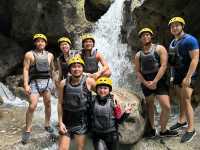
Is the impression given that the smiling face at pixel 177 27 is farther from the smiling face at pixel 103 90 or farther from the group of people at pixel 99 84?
the smiling face at pixel 103 90

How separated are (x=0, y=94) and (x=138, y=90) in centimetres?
506

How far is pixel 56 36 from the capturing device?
1623 centimetres

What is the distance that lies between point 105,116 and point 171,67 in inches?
79.7

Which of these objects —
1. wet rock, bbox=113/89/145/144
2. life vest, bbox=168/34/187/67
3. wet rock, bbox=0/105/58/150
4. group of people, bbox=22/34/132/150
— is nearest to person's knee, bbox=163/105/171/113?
wet rock, bbox=113/89/145/144

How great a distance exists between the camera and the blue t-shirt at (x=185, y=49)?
7480 millimetres

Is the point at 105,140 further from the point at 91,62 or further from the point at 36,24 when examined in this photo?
the point at 36,24

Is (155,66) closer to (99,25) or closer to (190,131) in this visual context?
(190,131)

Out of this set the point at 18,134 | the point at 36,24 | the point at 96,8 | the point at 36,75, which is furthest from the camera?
the point at 96,8

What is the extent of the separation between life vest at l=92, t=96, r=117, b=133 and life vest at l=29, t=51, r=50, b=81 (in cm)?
185

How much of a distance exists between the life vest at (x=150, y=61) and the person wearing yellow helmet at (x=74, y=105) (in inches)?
57.1

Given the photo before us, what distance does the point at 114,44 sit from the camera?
16609 millimetres

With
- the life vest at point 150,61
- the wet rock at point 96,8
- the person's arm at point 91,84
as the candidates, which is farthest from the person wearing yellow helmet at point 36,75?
the wet rock at point 96,8

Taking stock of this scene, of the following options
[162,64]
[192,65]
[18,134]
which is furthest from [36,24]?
[192,65]

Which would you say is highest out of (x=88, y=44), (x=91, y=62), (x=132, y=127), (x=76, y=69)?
(x=88, y=44)
